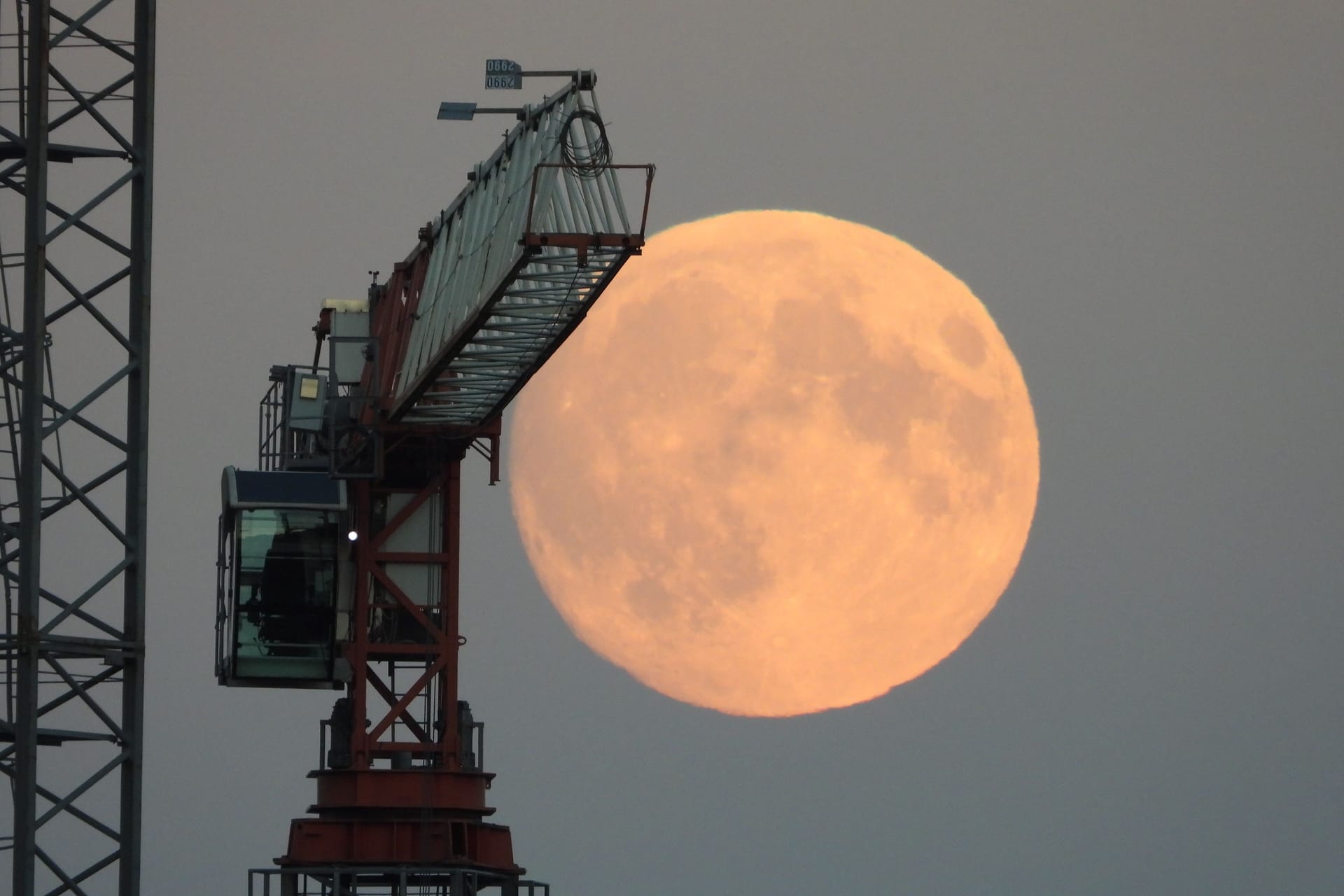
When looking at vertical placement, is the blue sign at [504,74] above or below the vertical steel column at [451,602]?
above

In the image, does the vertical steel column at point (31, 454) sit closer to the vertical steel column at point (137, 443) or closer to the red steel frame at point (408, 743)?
the vertical steel column at point (137, 443)

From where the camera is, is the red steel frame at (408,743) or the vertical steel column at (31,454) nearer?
the vertical steel column at (31,454)

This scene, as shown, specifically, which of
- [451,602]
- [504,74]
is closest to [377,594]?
[451,602]

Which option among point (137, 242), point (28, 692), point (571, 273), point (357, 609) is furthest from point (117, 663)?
point (357, 609)

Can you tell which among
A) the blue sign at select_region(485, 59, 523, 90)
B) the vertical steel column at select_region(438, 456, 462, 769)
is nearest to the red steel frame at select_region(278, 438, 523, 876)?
the vertical steel column at select_region(438, 456, 462, 769)

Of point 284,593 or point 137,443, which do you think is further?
point 284,593

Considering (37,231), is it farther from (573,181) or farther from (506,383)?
(506,383)

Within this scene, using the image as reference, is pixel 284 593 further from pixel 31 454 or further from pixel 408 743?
pixel 31 454

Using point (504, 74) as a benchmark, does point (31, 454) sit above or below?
below

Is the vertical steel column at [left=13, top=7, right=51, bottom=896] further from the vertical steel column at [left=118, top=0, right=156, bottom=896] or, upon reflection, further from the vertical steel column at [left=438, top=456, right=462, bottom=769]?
the vertical steel column at [left=438, top=456, right=462, bottom=769]

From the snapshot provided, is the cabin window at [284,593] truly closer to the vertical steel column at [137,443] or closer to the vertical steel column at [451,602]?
the vertical steel column at [451,602]

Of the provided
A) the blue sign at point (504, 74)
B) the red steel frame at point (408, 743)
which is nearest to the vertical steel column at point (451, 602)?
the red steel frame at point (408, 743)

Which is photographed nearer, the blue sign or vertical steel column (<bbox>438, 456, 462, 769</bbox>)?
the blue sign
